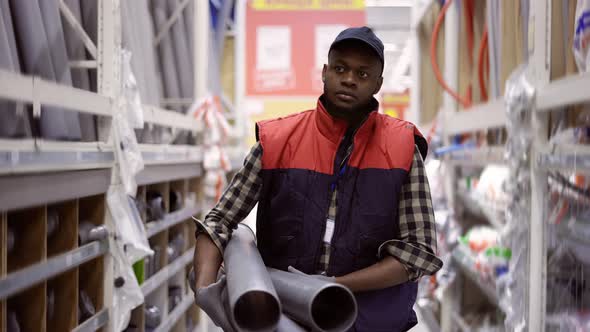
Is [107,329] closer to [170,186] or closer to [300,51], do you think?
[170,186]

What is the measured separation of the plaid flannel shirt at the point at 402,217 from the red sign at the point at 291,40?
5.73 m

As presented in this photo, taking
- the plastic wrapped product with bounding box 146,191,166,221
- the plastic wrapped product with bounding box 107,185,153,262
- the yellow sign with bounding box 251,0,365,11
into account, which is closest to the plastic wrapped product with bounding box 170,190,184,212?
the plastic wrapped product with bounding box 146,191,166,221

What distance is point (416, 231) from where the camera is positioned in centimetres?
166

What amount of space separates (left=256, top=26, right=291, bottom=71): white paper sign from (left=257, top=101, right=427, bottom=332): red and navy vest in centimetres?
600

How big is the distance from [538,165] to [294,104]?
5441 mm

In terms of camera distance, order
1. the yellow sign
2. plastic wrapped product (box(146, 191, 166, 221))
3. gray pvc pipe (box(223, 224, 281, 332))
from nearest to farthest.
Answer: gray pvc pipe (box(223, 224, 281, 332)), plastic wrapped product (box(146, 191, 166, 221)), the yellow sign

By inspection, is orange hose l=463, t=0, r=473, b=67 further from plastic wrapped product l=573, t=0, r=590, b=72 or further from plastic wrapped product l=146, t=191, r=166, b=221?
plastic wrapped product l=146, t=191, r=166, b=221

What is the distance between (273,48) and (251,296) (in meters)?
6.50

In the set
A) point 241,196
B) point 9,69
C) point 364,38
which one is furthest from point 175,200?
point 364,38

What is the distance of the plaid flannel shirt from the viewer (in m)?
1.63

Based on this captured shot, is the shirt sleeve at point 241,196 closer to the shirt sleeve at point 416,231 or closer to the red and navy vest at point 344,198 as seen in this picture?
the red and navy vest at point 344,198

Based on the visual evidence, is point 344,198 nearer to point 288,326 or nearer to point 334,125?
point 334,125

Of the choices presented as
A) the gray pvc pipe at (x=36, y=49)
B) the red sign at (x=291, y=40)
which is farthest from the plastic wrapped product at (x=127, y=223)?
the red sign at (x=291, y=40)

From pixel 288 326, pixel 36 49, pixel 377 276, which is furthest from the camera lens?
pixel 36 49
